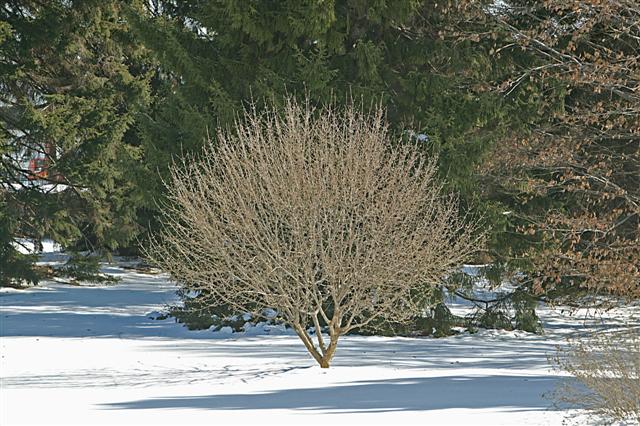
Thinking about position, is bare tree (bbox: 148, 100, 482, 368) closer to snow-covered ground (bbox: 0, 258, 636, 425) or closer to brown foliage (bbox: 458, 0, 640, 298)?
snow-covered ground (bbox: 0, 258, 636, 425)

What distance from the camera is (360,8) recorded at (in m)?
18.3

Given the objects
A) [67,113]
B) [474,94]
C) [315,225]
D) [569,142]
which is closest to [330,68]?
[474,94]

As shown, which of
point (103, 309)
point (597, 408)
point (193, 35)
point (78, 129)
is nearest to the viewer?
point (597, 408)

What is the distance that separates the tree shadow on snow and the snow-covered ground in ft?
0.05

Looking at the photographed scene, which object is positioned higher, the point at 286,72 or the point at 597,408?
the point at 286,72

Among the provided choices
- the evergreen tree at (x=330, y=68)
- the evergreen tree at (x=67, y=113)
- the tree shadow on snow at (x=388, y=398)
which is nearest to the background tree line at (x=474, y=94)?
the evergreen tree at (x=330, y=68)

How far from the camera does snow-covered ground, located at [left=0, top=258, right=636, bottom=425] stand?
11.0m

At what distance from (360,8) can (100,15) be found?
10552mm

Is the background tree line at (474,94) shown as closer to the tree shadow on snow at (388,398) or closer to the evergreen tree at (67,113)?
the tree shadow on snow at (388,398)

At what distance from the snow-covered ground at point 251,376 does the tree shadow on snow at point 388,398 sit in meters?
0.01

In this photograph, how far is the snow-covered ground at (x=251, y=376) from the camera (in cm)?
1102

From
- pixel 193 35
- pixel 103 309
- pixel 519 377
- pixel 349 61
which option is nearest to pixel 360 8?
pixel 349 61

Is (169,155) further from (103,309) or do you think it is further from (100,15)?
(100,15)

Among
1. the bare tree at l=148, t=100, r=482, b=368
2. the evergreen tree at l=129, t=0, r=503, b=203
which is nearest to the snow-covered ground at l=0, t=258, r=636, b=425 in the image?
the bare tree at l=148, t=100, r=482, b=368
